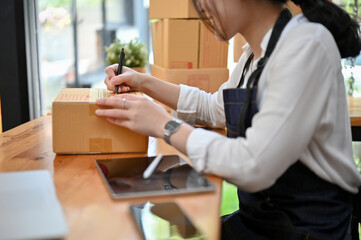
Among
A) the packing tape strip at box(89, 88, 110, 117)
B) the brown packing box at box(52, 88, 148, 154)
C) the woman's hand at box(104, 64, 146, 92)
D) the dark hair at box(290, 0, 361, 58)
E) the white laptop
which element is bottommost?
the white laptop

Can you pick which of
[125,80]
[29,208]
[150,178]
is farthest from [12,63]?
[29,208]

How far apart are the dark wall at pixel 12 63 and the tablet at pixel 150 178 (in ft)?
5.31

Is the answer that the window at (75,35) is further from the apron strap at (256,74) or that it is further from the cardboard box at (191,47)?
the apron strap at (256,74)

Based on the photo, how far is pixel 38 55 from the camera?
2.73m

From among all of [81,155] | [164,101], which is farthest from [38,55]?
[81,155]

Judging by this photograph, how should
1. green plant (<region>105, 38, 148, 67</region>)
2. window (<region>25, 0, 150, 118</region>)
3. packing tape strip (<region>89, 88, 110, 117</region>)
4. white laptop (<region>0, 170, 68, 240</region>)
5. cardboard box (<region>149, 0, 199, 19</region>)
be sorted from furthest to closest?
1. window (<region>25, 0, 150, 118</region>)
2. green plant (<region>105, 38, 148, 67</region>)
3. cardboard box (<region>149, 0, 199, 19</region>)
4. packing tape strip (<region>89, 88, 110, 117</region>)
5. white laptop (<region>0, 170, 68, 240</region>)

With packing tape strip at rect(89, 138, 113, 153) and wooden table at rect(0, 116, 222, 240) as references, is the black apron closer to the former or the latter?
wooden table at rect(0, 116, 222, 240)

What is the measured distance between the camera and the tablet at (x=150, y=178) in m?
0.84

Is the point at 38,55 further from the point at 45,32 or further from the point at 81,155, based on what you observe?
the point at 81,155

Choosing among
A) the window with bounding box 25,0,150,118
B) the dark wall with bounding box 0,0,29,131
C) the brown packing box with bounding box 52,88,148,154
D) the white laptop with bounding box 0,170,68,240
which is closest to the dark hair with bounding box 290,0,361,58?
the brown packing box with bounding box 52,88,148,154

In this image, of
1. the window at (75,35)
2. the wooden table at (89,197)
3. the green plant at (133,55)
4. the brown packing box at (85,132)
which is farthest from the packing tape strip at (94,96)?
the window at (75,35)

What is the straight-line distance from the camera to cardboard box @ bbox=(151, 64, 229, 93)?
6.29 ft

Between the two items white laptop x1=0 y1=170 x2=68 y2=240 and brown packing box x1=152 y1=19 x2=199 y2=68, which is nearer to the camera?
white laptop x1=0 y1=170 x2=68 y2=240

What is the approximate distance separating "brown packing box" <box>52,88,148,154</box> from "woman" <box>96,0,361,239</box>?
0.15 ft
